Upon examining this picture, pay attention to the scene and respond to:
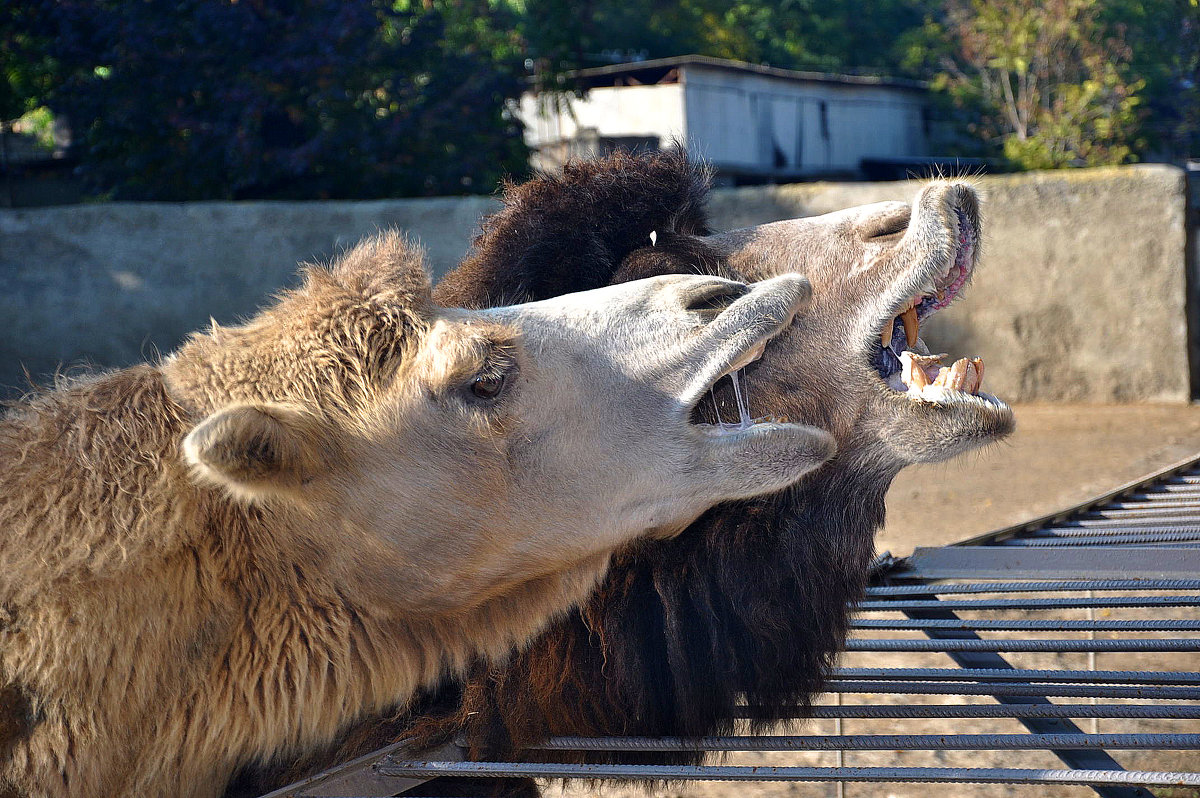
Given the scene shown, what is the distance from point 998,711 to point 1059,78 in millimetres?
14583

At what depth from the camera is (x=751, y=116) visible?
17.1 metres

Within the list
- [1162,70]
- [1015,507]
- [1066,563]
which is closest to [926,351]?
[1066,563]

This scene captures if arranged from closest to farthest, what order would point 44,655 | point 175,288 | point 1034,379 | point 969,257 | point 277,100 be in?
point 44,655
point 969,257
point 1034,379
point 175,288
point 277,100

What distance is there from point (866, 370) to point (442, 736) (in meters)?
1.08

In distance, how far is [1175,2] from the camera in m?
14.4

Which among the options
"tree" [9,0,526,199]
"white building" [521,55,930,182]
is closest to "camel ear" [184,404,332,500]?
"tree" [9,0,526,199]

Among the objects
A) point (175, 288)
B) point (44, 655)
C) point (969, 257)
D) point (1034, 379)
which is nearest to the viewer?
point (44, 655)

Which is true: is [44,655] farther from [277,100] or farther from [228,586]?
[277,100]

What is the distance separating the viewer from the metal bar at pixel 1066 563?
2279 millimetres

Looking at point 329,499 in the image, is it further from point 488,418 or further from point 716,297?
point 716,297

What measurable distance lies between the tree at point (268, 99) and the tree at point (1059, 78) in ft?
25.2

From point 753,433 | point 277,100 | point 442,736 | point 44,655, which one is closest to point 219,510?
point 44,655

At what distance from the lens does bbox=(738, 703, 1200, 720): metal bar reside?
1.96 metres

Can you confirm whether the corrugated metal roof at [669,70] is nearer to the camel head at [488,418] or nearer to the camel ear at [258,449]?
the camel head at [488,418]
